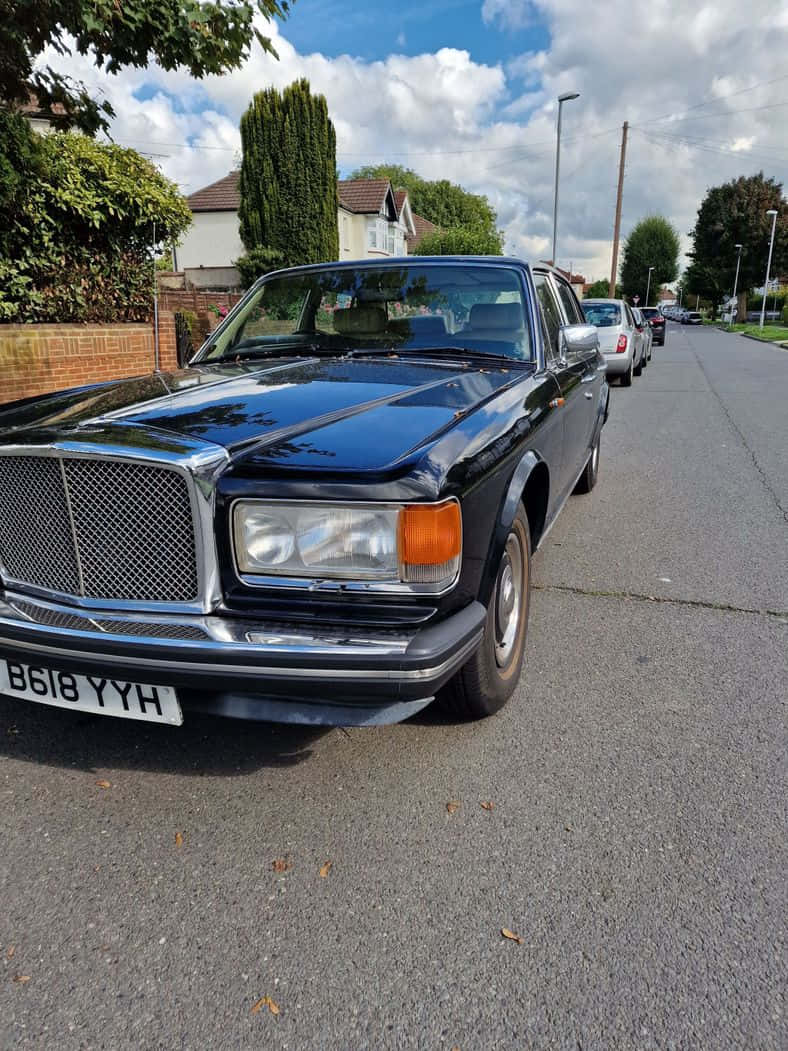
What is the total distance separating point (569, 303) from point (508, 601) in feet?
10.1

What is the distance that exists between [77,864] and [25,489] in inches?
44.7

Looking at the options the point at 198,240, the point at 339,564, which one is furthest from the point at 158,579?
the point at 198,240

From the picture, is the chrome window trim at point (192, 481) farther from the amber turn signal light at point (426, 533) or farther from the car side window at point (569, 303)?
the car side window at point (569, 303)

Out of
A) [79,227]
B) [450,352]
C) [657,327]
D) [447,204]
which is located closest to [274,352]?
[450,352]

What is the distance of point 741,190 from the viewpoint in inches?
2645

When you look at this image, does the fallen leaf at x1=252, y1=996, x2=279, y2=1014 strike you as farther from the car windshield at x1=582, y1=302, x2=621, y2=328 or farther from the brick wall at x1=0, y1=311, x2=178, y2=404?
the car windshield at x1=582, y1=302, x2=621, y2=328

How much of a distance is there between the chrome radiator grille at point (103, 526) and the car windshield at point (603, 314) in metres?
12.7

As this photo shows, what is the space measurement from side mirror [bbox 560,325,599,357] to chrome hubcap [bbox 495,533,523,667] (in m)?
1.64

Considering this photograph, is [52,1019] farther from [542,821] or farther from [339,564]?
[542,821]

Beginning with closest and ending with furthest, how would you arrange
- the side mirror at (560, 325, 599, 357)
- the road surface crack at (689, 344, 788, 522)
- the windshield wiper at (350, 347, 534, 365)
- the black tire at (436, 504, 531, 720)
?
the black tire at (436, 504, 531, 720)
the windshield wiper at (350, 347, 534, 365)
the side mirror at (560, 325, 599, 357)
the road surface crack at (689, 344, 788, 522)

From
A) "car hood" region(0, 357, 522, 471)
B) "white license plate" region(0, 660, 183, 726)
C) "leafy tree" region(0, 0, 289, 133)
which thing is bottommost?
"white license plate" region(0, 660, 183, 726)

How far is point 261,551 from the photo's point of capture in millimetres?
2102

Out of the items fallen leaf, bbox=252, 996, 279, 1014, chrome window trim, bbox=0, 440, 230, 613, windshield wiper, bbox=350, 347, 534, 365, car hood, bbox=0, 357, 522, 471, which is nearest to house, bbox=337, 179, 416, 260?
windshield wiper, bbox=350, 347, 534, 365

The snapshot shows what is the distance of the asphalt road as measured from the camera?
1.66 metres
